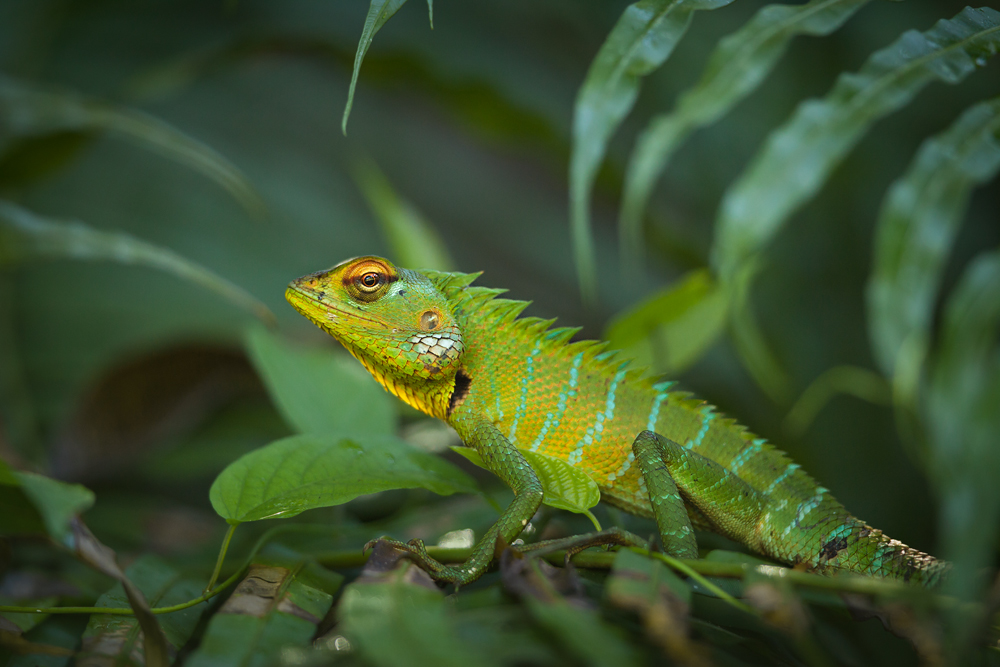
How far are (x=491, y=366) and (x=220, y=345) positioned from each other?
3.45 ft

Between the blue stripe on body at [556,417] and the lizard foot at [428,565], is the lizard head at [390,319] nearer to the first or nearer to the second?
the blue stripe on body at [556,417]

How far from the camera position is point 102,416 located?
5.79 ft

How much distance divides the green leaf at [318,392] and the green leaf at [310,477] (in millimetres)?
259

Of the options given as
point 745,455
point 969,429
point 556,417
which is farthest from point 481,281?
point 969,429

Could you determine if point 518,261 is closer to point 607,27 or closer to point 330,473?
point 607,27

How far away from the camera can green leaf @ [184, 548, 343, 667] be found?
71cm

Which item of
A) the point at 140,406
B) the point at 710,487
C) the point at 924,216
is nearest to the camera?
the point at 924,216

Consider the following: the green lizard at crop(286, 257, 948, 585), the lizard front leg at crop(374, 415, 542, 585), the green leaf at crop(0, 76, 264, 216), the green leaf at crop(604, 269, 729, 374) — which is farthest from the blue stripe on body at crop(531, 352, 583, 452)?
the green leaf at crop(0, 76, 264, 216)

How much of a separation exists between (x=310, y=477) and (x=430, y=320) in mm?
501

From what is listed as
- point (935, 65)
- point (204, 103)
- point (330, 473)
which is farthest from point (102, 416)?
point (204, 103)

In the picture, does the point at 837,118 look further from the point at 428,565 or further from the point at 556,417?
the point at 428,565

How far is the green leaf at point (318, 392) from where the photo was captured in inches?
49.1

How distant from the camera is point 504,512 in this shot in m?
1.04

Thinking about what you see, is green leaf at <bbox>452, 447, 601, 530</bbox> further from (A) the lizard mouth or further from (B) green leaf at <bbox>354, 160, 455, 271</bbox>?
(B) green leaf at <bbox>354, 160, 455, 271</bbox>
